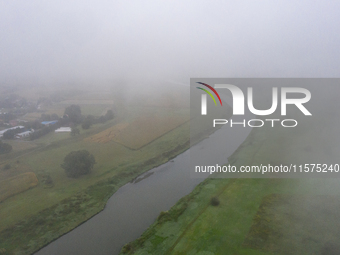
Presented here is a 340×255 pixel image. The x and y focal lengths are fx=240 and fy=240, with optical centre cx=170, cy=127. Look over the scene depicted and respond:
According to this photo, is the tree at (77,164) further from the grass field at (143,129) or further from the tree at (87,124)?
the tree at (87,124)

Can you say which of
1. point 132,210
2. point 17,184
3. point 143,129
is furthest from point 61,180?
point 143,129

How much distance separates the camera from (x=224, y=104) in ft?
151

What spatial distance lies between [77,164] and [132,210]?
6700 millimetres

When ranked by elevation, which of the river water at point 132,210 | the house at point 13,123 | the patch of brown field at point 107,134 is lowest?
the river water at point 132,210

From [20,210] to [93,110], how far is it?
96.7ft

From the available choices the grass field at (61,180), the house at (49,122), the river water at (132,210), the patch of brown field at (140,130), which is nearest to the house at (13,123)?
the house at (49,122)

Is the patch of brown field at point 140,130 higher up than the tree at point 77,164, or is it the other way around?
the patch of brown field at point 140,130

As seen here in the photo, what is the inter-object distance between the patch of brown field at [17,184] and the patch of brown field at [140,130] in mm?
9580

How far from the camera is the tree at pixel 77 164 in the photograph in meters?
20.9

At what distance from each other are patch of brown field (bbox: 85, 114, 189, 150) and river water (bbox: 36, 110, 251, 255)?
18.9 feet

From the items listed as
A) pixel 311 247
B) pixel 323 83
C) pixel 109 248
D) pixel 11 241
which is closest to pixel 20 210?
pixel 11 241

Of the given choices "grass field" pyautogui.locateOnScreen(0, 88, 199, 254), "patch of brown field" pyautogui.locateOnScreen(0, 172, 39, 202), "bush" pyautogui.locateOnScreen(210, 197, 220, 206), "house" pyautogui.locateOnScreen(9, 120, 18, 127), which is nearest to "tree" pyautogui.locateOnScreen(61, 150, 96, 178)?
"grass field" pyautogui.locateOnScreen(0, 88, 199, 254)

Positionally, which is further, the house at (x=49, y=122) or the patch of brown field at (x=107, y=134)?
the house at (x=49, y=122)

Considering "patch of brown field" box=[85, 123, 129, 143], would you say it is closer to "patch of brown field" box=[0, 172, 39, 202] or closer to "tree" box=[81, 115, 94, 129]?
"tree" box=[81, 115, 94, 129]
